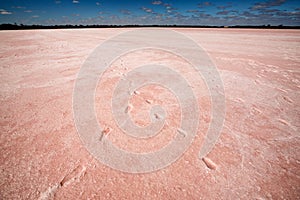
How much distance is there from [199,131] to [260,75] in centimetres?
332

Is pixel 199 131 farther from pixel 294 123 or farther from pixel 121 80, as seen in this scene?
pixel 121 80

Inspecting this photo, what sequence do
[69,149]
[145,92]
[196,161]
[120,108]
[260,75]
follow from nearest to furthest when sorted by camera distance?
[196,161]
[69,149]
[120,108]
[145,92]
[260,75]

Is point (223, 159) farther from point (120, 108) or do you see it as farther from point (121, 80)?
point (121, 80)

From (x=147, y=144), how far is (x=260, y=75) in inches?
154

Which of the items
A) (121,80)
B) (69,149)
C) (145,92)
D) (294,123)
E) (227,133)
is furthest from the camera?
(121,80)

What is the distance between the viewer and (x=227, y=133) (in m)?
1.95

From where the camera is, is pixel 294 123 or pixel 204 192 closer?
pixel 204 192

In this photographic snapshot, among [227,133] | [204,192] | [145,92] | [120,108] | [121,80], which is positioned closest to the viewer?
[204,192]

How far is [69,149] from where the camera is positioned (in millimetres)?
1676

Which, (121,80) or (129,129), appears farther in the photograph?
(121,80)

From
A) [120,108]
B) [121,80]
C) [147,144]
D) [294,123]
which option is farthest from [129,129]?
[294,123]

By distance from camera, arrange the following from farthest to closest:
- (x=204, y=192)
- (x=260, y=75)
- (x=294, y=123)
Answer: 1. (x=260, y=75)
2. (x=294, y=123)
3. (x=204, y=192)

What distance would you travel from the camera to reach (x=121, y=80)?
3508 millimetres

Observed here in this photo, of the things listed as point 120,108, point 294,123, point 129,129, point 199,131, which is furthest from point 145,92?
point 294,123
